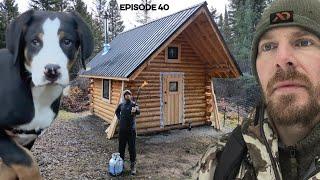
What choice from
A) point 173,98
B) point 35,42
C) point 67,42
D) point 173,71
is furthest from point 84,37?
point 173,98

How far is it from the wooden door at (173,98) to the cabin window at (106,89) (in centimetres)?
275

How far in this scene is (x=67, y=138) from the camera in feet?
46.0

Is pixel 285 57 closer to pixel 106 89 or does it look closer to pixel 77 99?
pixel 106 89

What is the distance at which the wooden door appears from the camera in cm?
1516

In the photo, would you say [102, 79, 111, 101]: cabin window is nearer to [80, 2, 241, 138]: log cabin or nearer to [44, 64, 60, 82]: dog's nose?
[80, 2, 241, 138]: log cabin

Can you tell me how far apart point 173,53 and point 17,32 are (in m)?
14.0

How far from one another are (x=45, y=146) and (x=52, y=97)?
11826 mm

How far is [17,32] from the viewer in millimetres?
1336

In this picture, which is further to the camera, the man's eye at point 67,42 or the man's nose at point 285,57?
the man's nose at point 285,57

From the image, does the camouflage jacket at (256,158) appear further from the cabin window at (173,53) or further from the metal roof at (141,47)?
the cabin window at (173,53)

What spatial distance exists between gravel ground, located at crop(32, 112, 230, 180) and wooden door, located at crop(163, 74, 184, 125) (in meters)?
0.65

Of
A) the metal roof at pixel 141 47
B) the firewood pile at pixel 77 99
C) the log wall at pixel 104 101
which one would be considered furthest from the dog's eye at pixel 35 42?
the firewood pile at pixel 77 99

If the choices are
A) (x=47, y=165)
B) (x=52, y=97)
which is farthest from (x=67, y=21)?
(x=47, y=165)

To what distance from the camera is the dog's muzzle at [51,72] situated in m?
1.23
